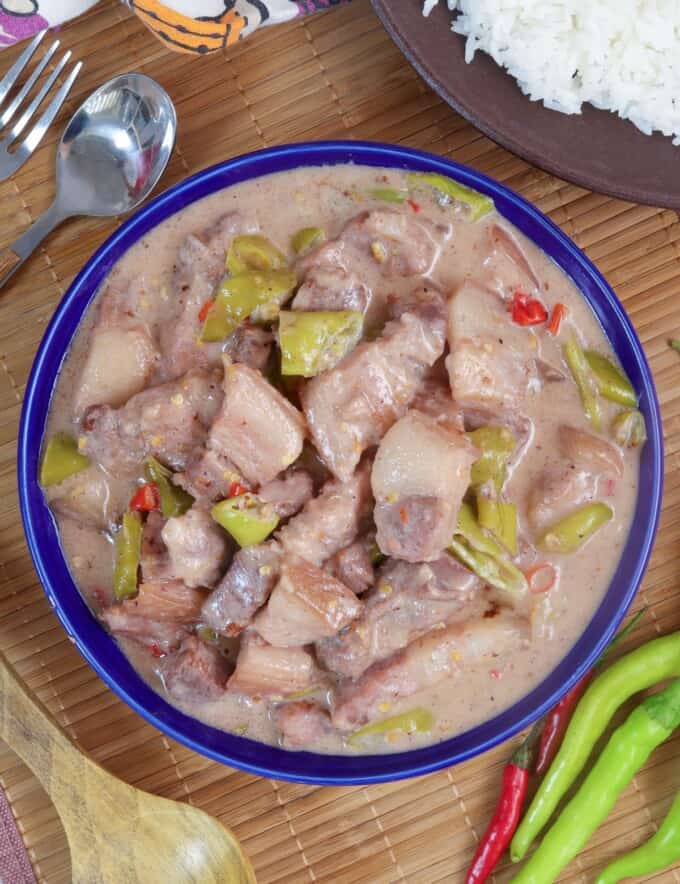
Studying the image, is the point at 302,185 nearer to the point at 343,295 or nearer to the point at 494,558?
the point at 343,295

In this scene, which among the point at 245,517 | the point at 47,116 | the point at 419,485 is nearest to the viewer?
the point at 419,485

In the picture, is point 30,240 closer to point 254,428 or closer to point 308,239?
point 308,239

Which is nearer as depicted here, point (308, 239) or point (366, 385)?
point (366, 385)

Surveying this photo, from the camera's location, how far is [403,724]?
297 cm

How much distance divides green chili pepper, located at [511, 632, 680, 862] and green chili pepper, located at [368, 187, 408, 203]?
1.66 metres

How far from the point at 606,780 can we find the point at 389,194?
2012mm

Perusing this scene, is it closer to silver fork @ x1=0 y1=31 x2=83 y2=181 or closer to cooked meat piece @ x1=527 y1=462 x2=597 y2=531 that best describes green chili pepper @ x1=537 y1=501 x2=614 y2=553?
cooked meat piece @ x1=527 y1=462 x2=597 y2=531

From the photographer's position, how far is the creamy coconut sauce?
115 inches

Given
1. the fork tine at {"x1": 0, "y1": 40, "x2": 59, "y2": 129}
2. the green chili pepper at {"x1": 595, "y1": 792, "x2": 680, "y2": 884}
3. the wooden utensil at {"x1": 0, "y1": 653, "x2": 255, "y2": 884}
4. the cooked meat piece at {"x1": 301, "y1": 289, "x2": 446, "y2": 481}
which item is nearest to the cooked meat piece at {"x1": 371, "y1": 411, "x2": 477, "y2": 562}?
the cooked meat piece at {"x1": 301, "y1": 289, "x2": 446, "y2": 481}

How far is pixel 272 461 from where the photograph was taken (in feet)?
8.95

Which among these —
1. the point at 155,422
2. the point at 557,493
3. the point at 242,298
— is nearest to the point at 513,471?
the point at 557,493

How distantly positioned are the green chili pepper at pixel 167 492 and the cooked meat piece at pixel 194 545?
0.08 meters

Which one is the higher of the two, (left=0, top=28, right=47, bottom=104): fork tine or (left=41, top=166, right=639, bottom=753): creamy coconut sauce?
(left=0, top=28, right=47, bottom=104): fork tine

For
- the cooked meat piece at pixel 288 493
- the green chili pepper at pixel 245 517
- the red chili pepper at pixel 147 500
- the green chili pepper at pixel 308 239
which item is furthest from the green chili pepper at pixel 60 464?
the green chili pepper at pixel 308 239
